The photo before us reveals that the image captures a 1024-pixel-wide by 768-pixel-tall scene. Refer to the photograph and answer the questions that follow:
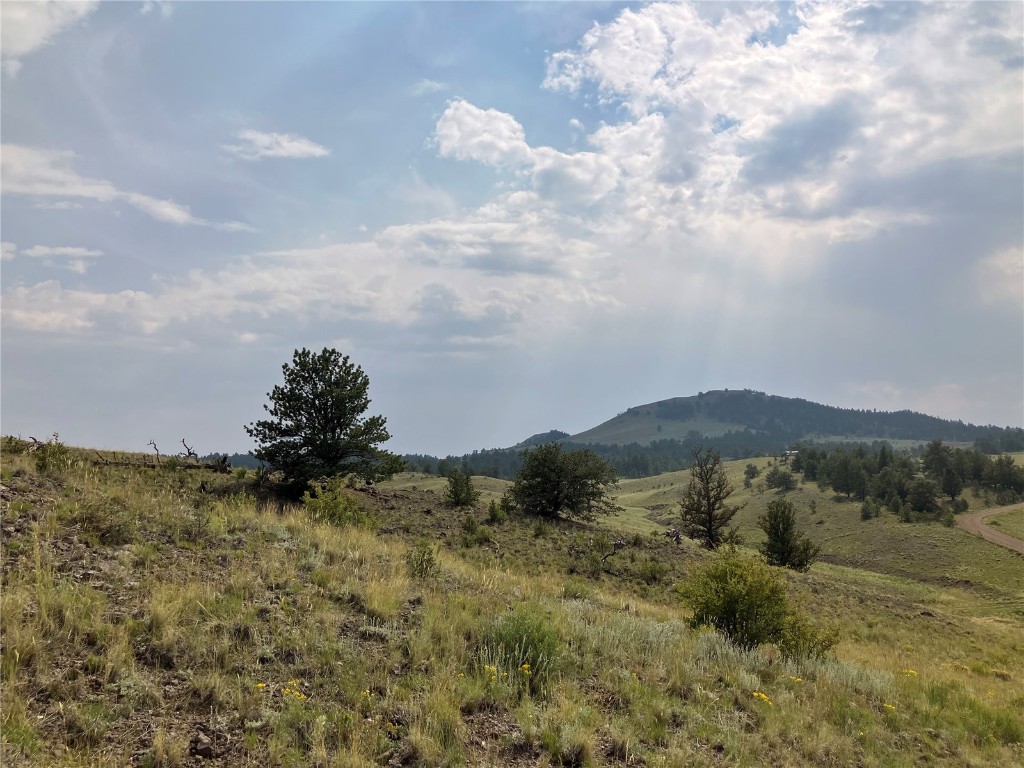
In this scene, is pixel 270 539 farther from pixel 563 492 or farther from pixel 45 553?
pixel 563 492

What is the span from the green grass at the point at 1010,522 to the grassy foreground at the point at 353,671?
74.0 metres

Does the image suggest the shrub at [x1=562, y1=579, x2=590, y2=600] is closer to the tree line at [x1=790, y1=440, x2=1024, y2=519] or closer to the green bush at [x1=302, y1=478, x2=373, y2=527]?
the green bush at [x1=302, y1=478, x2=373, y2=527]

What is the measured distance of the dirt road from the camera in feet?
201

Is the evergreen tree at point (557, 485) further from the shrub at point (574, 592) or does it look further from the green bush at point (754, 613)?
the green bush at point (754, 613)

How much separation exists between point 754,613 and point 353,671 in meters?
8.61

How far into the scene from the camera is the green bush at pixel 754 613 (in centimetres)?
1146

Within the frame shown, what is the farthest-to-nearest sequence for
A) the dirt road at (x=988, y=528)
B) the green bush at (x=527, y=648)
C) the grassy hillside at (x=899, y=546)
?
the dirt road at (x=988, y=528), the grassy hillside at (x=899, y=546), the green bush at (x=527, y=648)

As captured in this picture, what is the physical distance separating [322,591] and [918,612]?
3306 centimetres

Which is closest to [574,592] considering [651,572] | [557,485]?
[651,572]

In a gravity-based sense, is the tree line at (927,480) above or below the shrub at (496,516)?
below

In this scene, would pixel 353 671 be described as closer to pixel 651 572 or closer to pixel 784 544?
pixel 651 572

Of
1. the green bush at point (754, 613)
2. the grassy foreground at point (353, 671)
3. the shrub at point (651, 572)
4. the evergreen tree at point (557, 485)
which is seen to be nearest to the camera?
the grassy foreground at point (353, 671)

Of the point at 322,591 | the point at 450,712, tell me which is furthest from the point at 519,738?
the point at 322,591

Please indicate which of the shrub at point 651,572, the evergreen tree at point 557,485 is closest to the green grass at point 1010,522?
the evergreen tree at point 557,485
